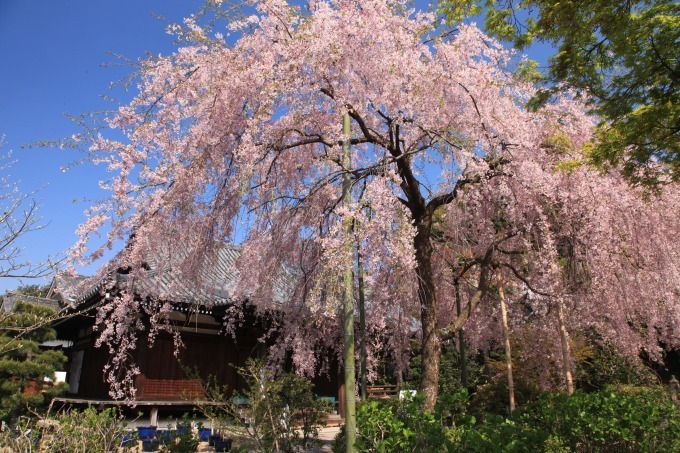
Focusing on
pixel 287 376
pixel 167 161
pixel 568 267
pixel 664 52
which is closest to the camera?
pixel 664 52

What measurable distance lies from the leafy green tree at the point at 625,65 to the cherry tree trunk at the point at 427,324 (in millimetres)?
2957

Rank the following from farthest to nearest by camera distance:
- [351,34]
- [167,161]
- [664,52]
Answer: [167,161] → [351,34] → [664,52]

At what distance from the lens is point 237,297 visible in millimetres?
10094

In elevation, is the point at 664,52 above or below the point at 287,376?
above

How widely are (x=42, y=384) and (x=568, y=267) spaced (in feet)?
47.0

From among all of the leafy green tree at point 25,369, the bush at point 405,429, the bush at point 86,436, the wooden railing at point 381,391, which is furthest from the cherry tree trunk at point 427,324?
the wooden railing at point 381,391

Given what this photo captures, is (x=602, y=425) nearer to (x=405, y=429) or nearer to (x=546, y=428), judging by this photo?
(x=546, y=428)

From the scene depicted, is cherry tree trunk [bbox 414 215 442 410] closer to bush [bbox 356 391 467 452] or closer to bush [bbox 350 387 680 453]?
bush [bbox 350 387 680 453]

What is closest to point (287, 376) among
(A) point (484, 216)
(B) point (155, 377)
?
(A) point (484, 216)

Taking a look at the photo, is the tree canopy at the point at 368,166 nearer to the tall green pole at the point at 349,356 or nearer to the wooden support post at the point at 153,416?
the tall green pole at the point at 349,356

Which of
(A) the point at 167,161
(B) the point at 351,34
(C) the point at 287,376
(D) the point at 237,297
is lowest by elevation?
(C) the point at 287,376

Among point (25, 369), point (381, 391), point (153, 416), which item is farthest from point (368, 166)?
point (381, 391)

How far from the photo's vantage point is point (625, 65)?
5648mm

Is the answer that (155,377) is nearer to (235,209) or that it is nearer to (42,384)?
(42,384)
